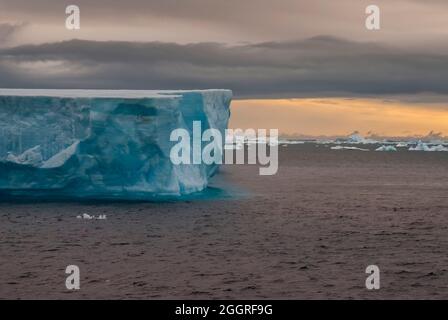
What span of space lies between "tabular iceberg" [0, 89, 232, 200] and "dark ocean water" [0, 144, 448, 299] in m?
1.15

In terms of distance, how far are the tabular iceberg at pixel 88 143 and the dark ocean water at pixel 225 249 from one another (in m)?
1.15

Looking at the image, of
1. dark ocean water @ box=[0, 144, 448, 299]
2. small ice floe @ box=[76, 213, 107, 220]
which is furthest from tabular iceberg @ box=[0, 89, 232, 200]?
small ice floe @ box=[76, 213, 107, 220]

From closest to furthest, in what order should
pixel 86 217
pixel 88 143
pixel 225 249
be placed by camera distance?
pixel 225 249 → pixel 86 217 → pixel 88 143

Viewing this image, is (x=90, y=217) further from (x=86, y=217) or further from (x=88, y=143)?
(x=88, y=143)

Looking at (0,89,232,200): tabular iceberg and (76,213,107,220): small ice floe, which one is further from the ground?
(0,89,232,200): tabular iceberg

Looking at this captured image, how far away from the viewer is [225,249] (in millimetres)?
21500

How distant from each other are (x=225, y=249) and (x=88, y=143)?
10657mm

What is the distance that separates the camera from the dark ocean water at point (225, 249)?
53.3 feet

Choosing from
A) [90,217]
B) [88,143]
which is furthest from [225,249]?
[88,143]

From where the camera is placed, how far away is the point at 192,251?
2102 cm

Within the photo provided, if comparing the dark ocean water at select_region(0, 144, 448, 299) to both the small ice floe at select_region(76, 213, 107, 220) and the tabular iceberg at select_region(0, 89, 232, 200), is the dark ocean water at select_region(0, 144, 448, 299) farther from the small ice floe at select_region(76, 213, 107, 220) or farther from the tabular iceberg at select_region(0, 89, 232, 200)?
the tabular iceberg at select_region(0, 89, 232, 200)

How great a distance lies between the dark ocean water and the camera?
53.3 feet

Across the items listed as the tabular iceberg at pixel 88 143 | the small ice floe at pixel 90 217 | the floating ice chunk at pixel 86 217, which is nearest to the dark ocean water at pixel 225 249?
the small ice floe at pixel 90 217
